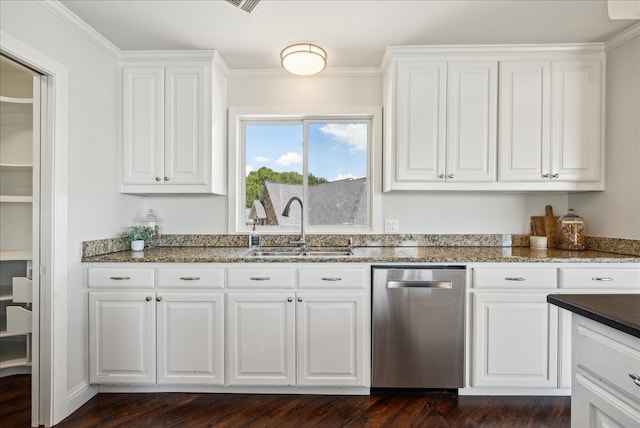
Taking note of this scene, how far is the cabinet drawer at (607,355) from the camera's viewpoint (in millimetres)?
850

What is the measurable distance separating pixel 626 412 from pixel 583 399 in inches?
6.3

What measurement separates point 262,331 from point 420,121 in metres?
1.86

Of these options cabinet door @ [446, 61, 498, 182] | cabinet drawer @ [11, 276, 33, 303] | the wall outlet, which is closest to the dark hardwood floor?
cabinet drawer @ [11, 276, 33, 303]

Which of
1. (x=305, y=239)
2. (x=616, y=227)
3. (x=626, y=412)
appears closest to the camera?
(x=626, y=412)

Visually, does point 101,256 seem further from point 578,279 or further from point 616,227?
point 616,227

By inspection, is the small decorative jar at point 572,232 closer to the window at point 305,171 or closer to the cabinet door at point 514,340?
the cabinet door at point 514,340

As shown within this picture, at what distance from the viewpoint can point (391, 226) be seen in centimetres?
284

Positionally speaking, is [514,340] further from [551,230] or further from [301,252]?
[301,252]

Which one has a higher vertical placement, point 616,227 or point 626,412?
point 616,227

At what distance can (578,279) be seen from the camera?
2137mm

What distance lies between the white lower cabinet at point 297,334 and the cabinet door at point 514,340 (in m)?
0.76

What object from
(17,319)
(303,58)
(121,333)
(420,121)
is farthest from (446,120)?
(17,319)

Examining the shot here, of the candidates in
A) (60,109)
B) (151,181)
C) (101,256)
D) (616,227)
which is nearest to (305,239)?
(151,181)

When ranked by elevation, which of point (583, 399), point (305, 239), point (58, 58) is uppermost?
point (58, 58)
